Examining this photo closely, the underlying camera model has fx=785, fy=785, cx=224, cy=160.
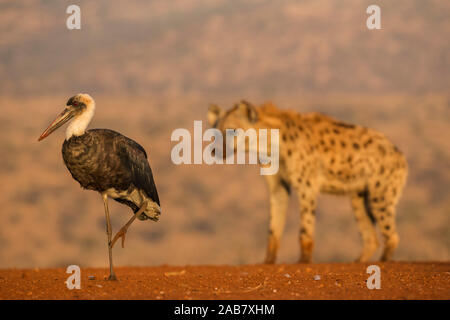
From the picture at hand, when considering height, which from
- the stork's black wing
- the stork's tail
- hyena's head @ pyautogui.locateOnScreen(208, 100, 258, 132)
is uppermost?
hyena's head @ pyautogui.locateOnScreen(208, 100, 258, 132)

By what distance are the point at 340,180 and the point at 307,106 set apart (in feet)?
78.8

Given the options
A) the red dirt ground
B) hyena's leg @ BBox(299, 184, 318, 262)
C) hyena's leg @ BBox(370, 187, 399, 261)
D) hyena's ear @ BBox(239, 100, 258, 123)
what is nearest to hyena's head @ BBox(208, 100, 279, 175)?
hyena's ear @ BBox(239, 100, 258, 123)

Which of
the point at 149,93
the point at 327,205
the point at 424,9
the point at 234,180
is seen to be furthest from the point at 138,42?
the point at 327,205

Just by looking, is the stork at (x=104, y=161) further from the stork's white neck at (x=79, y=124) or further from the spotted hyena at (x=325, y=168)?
the spotted hyena at (x=325, y=168)

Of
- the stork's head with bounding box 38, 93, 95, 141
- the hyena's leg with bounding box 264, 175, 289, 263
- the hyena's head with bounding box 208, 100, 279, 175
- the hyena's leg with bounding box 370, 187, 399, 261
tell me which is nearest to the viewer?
the stork's head with bounding box 38, 93, 95, 141

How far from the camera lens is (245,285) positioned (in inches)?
281

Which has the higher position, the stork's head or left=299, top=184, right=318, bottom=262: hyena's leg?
the stork's head

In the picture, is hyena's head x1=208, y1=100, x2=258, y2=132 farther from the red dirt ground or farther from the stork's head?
the stork's head

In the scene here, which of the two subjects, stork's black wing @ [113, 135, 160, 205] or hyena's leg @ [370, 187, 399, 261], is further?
hyena's leg @ [370, 187, 399, 261]

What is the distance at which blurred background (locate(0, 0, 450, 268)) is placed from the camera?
2172 centimetres

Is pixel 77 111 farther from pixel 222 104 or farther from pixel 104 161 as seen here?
pixel 222 104

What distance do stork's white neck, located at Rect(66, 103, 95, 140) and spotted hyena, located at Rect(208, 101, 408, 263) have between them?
376cm

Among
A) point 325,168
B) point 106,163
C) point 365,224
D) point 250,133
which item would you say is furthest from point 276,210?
point 106,163

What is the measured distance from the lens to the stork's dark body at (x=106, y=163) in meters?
7.52
